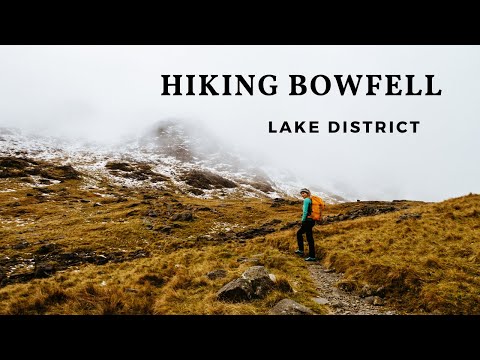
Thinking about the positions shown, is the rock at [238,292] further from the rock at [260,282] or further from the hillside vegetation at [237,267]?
the hillside vegetation at [237,267]

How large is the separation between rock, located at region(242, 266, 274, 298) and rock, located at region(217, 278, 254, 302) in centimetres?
17

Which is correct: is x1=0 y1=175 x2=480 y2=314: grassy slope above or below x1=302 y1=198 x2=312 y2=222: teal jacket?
below

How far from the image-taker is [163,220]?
39.2 metres

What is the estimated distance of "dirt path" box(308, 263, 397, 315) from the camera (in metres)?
8.12

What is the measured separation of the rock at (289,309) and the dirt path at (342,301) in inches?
39.7

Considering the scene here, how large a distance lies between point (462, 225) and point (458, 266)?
683 centimetres

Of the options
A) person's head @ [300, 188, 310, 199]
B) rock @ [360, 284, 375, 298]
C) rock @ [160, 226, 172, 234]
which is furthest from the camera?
rock @ [160, 226, 172, 234]

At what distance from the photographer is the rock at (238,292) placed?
8.45 meters

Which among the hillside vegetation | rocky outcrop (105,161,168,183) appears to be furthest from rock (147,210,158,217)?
rocky outcrop (105,161,168,183)

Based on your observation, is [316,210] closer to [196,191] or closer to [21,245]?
[21,245]

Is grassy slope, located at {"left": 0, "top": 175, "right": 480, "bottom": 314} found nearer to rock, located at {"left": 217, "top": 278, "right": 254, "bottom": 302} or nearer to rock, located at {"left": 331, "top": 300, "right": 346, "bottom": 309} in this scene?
rock, located at {"left": 217, "top": 278, "right": 254, "bottom": 302}

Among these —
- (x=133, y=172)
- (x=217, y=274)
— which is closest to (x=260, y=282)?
(x=217, y=274)
